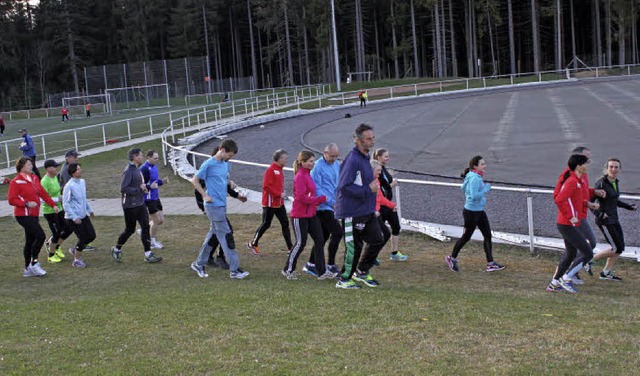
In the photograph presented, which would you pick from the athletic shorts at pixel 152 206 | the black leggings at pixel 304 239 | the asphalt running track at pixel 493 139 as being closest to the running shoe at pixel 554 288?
the black leggings at pixel 304 239

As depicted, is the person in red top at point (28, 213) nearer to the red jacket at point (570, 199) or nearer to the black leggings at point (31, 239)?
the black leggings at point (31, 239)

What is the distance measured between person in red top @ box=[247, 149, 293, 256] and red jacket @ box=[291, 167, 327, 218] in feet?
3.44

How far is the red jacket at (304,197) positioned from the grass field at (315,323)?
90 centimetres

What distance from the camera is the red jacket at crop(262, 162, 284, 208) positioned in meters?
10.0

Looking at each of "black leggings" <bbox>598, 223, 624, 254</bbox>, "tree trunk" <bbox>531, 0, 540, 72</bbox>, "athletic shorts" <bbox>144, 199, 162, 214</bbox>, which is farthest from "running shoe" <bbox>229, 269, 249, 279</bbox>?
"tree trunk" <bbox>531, 0, 540, 72</bbox>

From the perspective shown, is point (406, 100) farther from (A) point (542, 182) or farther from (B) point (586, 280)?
(B) point (586, 280)

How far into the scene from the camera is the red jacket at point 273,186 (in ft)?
32.9

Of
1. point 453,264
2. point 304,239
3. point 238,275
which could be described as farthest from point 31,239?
point 453,264

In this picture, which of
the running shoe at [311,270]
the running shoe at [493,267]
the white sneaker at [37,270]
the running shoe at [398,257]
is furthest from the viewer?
the running shoe at [398,257]

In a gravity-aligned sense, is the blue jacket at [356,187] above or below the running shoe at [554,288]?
above

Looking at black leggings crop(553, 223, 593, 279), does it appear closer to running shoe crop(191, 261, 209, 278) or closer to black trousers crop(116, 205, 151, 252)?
running shoe crop(191, 261, 209, 278)

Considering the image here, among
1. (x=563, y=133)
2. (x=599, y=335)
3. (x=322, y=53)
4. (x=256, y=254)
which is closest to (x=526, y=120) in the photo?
(x=563, y=133)

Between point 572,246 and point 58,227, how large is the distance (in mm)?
7657

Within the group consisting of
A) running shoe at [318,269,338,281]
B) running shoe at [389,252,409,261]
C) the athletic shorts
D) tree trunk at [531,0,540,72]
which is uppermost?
tree trunk at [531,0,540,72]
